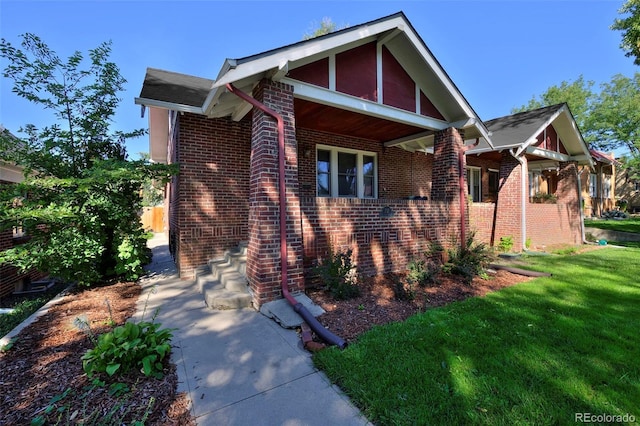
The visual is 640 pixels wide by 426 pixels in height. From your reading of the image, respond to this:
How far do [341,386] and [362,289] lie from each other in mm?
2477

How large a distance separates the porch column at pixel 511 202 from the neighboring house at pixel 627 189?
25.6 meters

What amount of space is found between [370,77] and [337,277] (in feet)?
13.3

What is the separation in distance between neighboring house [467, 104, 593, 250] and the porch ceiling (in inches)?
117

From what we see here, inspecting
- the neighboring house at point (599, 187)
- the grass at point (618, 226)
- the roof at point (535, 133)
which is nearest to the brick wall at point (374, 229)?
the roof at point (535, 133)

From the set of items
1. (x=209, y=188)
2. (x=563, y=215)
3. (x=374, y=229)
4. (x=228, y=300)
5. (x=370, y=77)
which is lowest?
(x=228, y=300)

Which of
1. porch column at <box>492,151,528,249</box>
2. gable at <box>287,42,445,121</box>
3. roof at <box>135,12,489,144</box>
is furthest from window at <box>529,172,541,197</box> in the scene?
gable at <box>287,42,445,121</box>

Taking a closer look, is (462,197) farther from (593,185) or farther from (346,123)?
(593,185)

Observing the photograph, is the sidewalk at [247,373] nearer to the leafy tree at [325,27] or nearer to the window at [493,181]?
the window at [493,181]

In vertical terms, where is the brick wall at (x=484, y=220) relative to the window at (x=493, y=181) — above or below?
below

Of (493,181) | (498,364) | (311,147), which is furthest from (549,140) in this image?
(498,364)

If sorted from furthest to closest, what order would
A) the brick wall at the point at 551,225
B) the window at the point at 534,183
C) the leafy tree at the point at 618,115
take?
the leafy tree at the point at 618,115 → the window at the point at 534,183 → the brick wall at the point at 551,225

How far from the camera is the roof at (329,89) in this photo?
4.21 metres

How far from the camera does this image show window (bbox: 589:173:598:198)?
2245cm
